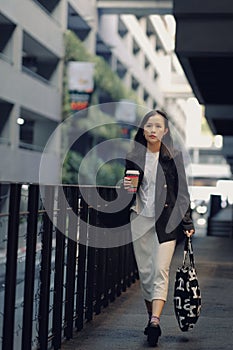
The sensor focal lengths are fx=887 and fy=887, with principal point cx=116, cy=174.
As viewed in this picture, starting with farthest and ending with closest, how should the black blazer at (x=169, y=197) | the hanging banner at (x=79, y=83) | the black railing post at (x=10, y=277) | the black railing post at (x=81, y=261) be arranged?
the hanging banner at (x=79, y=83), the black railing post at (x=81, y=261), the black blazer at (x=169, y=197), the black railing post at (x=10, y=277)

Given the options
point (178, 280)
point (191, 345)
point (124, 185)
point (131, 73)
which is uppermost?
point (131, 73)

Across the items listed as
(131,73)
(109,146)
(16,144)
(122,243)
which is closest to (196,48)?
(122,243)

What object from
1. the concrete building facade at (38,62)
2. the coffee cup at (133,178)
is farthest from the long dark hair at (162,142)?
the concrete building facade at (38,62)

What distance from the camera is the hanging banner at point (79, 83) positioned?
49031mm

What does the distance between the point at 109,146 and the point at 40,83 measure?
19653mm

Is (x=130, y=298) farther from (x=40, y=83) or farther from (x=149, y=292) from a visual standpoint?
(x=40, y=83)

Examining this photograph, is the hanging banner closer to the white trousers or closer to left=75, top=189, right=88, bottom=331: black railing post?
left=75, top=189, right=88, bottom=331: black railing post

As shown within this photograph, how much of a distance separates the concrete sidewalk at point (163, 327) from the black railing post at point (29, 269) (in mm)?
1201

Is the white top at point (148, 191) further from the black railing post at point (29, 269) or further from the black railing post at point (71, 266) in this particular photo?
the black railing post at point (29, 269)

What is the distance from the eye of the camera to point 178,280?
750cm

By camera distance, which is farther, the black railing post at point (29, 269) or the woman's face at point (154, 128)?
the woman's face at point (154, 128)

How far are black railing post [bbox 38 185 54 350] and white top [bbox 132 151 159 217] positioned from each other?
110 cm

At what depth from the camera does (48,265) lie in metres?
6.48

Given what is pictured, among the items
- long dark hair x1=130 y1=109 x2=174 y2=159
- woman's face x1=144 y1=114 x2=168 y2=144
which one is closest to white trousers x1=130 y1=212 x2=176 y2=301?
long dark hair x1=130 y1=109 x2=174 y2=159
